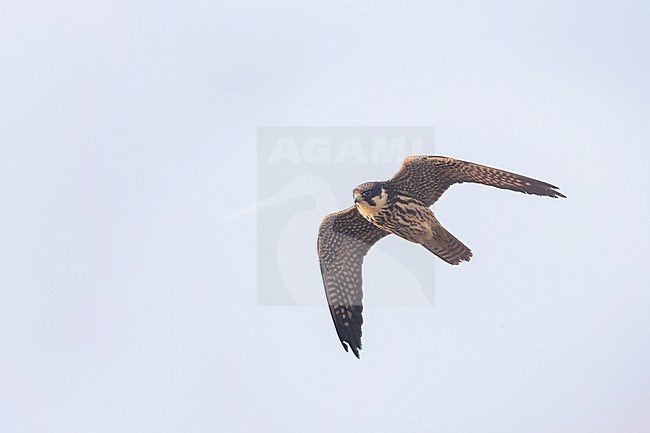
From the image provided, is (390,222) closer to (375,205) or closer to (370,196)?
(375,205)

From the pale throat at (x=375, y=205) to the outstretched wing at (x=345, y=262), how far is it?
0.74 meters

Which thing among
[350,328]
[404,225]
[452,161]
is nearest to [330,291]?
[350,328]

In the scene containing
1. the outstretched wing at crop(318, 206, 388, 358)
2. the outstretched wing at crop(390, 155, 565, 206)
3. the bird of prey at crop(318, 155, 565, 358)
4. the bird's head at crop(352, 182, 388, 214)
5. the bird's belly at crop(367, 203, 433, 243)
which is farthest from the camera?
the outstretched wing at crop(318, 206, 388, 358)

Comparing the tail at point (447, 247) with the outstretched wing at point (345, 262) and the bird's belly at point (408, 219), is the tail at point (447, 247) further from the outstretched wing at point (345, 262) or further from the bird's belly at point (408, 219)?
the outstretched wing at point (345, 262)

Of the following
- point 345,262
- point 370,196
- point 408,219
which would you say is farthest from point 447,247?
point 345,262

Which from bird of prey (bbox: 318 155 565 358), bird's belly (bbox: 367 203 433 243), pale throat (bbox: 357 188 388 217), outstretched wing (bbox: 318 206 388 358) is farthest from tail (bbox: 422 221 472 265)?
outstretched wing (bbox: 318 206 388 358)

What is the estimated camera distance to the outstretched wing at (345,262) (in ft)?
53.3

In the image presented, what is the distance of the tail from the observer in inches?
610

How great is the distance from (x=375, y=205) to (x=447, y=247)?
1.44m

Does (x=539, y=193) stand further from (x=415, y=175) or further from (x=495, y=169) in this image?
(x=415, y=175)

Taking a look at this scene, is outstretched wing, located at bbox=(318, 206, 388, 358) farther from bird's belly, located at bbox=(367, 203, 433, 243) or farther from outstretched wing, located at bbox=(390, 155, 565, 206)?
outstretched wing, located at bbox=(390, 155, 565, 206)

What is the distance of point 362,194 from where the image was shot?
15188mm

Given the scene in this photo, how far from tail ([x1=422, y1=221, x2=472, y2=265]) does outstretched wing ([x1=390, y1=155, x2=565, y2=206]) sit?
0.53 m

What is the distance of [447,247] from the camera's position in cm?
1562
